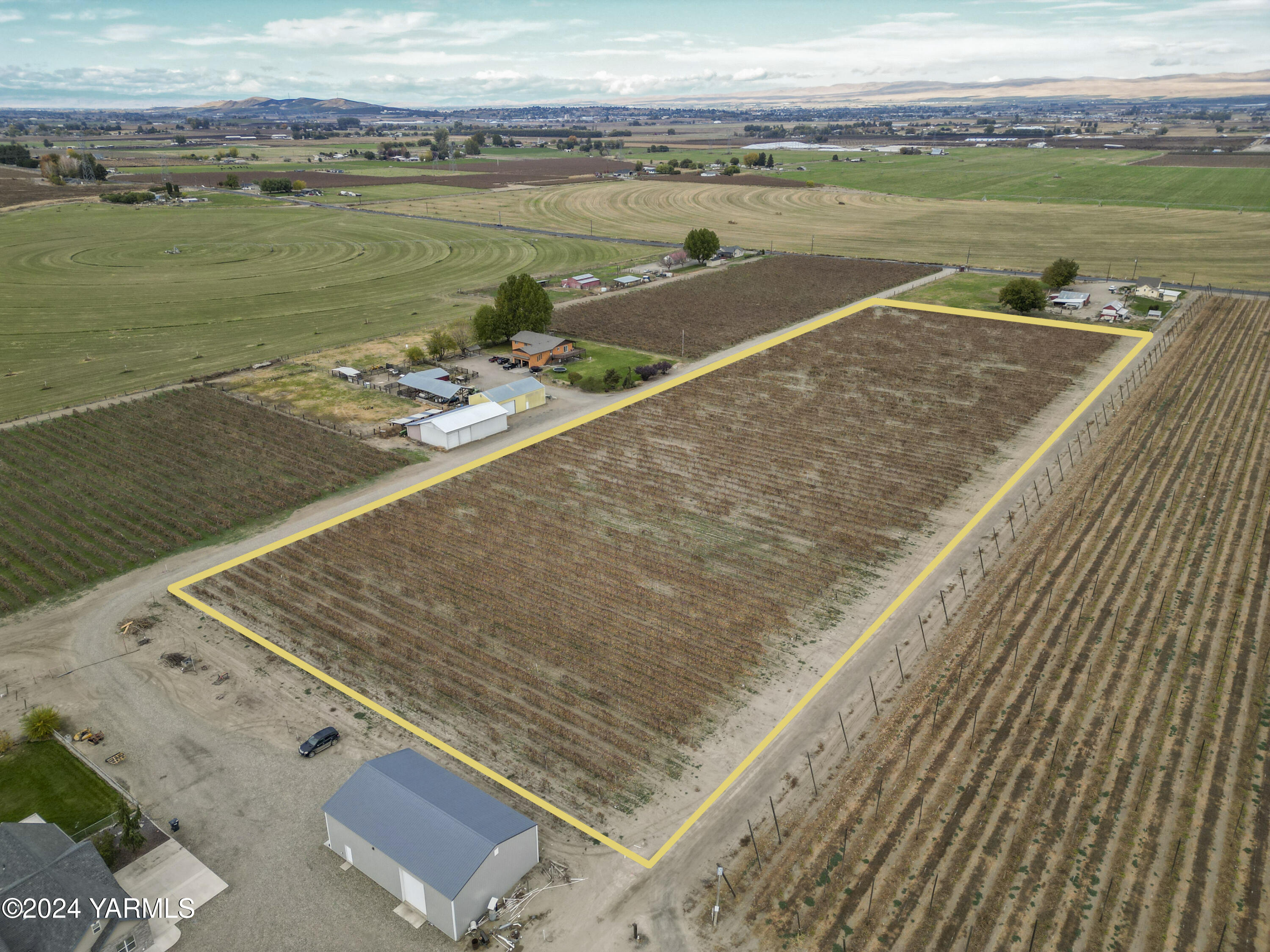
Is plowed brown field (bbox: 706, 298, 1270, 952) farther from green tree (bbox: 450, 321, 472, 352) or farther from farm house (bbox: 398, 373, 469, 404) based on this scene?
green tree (bbox: 450, 321, 472, 352)

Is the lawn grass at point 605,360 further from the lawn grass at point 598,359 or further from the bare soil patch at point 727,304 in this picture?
the bare soil patch at point 727,304

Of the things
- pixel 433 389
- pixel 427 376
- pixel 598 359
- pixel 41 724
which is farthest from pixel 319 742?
pixel 598 359

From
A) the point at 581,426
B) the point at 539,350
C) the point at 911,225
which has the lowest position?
the point at 581,426

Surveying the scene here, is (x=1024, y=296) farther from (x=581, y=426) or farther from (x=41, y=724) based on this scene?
(x=41, y=724)

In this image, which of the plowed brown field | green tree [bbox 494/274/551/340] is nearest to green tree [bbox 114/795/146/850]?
the plowed brown field

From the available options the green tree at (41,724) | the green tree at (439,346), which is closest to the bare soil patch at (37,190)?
the green tree at (439,346)

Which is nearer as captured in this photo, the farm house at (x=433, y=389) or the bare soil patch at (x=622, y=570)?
the bare soil patch at (x=622, y=570)
